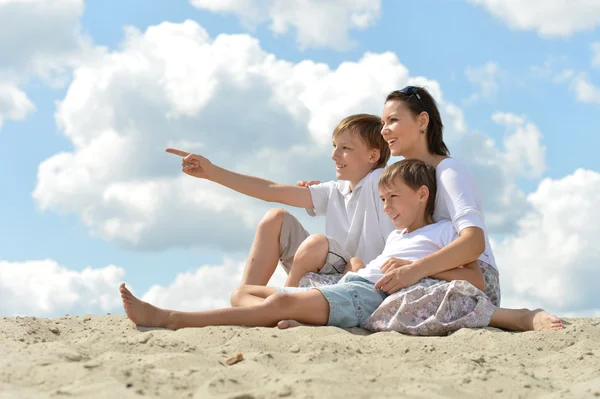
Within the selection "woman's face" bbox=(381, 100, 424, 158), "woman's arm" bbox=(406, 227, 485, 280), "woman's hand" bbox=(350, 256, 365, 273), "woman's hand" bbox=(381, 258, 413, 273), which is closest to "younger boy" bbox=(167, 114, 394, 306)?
"woman's hand" bbox=(350, 256, 365, 273)

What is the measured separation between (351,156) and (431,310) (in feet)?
5.31

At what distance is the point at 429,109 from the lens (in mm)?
5855

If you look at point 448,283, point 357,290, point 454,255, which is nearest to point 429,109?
point 454,255

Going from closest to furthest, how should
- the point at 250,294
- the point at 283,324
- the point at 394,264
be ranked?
1. the point at 283,324
2. the point at 394,264
3. the point at 250,294

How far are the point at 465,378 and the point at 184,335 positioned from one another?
1.75 m

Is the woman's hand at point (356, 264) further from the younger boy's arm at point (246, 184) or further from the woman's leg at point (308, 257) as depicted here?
the younger boy's arm at point (246, 184)

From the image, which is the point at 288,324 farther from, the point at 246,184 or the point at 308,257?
the point at 246,184

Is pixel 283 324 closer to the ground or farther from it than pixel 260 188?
closer to the ground

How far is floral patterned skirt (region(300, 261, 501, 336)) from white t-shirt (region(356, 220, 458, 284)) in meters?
0.20

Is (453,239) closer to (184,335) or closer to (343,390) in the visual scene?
(184,335)

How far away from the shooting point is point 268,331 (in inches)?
172

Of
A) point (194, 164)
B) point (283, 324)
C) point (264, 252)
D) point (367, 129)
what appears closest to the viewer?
point (283, 324)

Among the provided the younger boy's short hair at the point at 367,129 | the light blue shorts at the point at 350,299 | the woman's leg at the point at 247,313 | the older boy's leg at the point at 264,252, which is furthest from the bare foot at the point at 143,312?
the younger boy's short hair at the point at 367,129

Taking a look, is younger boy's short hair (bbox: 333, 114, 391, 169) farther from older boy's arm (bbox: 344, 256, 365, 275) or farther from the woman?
older boy's arm (bbox: 344, 256, 365, 275)
